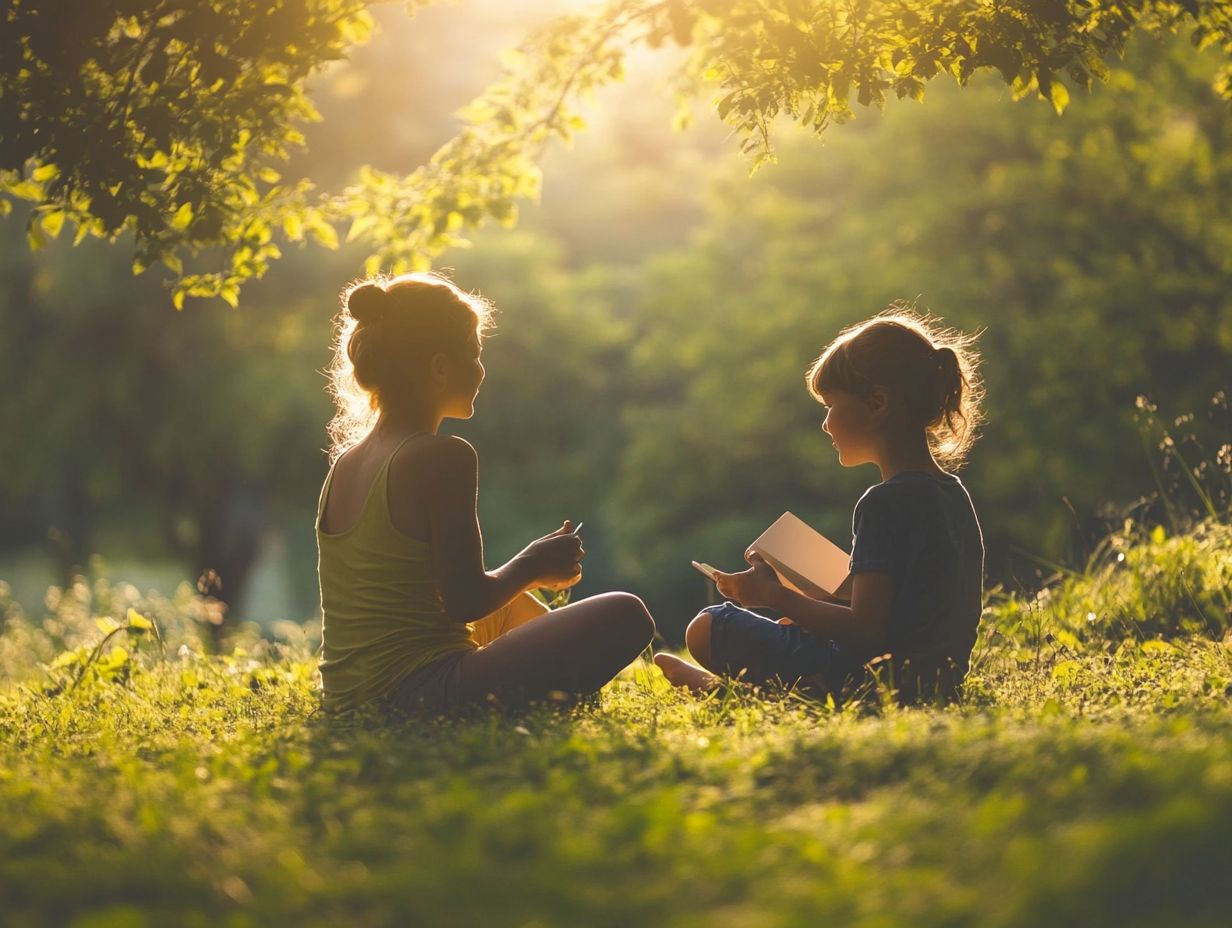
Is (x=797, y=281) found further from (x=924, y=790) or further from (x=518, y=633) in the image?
(x=924, y=790)

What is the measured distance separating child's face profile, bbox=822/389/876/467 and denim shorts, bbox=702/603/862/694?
0.66 metres

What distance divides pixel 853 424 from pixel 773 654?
2.83 feet

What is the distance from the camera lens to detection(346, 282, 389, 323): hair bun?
4102 millimetres

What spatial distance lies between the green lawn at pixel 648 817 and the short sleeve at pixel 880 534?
490mm

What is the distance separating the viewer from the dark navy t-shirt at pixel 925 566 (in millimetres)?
4133

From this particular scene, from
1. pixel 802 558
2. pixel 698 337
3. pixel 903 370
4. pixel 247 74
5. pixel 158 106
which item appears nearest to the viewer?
pixel 903 370

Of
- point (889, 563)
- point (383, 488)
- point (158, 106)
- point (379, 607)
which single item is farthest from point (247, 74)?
point (889, 563)

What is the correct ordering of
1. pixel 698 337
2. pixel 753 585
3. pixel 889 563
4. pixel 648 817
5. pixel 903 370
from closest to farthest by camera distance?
pixel 648 817 < pixel 889 563 < pixel 753 585 < pixel 903 370 < pixel 698 337

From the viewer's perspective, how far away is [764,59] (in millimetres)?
5020

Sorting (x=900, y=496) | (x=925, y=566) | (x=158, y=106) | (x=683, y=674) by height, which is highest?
(x=158, y=106)

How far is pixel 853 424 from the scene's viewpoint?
172 inches

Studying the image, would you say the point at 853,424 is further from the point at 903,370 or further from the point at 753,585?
the point at 753,585

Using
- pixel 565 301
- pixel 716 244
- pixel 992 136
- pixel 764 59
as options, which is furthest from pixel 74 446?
pixel 764 59

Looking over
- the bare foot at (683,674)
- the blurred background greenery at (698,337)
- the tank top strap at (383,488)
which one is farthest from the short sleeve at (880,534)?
the blurred background greenery at (698,337)
